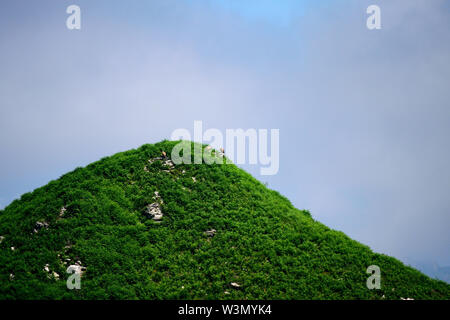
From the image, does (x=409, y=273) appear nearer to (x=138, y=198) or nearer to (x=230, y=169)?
(x=230, y=169)

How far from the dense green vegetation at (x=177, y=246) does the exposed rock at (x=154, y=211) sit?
0.98ft

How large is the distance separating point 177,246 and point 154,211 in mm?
3504

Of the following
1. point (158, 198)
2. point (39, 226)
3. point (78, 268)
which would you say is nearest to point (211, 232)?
point (158, 198)

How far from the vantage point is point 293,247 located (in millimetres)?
18969

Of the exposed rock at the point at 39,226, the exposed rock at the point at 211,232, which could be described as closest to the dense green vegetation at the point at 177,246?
the exposed rock at the point at 39,226

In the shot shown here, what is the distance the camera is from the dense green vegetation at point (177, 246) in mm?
16016

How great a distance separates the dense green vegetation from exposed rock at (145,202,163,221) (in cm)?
30

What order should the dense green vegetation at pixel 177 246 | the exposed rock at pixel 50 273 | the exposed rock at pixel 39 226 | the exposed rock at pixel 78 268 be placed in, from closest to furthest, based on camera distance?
the exposed rock at pixel 50 273 < the dense green vegetation at pixel 177 246 < the exposed rock at pixel 78 268 < the exposed rock at pixel 39 226

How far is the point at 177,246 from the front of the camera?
1886 centimetres

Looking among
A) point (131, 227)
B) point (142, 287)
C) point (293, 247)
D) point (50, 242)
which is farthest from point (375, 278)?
point (50, 242)

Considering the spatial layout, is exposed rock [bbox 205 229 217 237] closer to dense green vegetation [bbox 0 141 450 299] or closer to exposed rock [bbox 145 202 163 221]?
dense green vegetation [bbox 0 141 450 299]

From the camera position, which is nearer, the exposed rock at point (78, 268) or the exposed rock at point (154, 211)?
the exposed rock at point (78, 268)

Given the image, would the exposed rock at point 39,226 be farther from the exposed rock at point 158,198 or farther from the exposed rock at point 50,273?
the exposed rock at point 158,198
